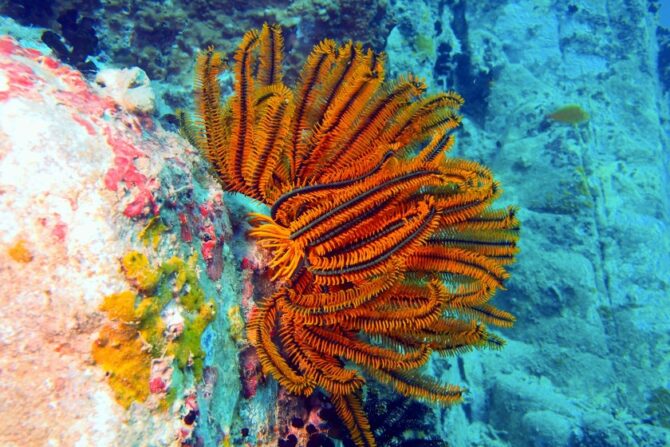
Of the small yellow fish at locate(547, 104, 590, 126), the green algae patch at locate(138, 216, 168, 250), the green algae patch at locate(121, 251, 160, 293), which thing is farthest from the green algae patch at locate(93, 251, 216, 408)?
the small yellow fish at locate(547, 104, 590, 126)

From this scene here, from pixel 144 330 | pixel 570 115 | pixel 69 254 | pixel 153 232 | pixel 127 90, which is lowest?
pixel 144 330

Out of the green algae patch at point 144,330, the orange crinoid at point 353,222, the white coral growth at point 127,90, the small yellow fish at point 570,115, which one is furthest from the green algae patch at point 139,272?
the small yellow fish at point 570,115

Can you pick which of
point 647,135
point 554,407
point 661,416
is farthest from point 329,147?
point 647,135

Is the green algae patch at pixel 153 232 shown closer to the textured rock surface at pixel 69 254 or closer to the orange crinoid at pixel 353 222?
the textured rock surface at pixel 69 254

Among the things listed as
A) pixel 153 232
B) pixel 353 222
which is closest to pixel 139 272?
pixel 153 232

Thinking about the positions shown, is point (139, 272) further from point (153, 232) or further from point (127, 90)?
point (127, 90)
